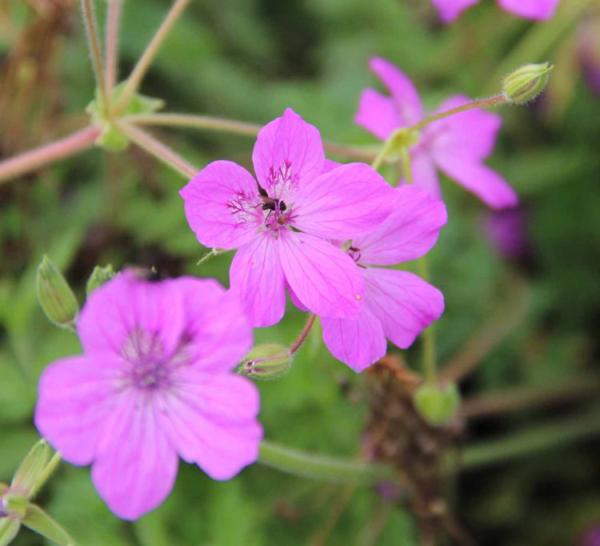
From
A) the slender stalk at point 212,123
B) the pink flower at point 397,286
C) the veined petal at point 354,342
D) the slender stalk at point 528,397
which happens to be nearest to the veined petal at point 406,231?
the pink flower at point 397,286

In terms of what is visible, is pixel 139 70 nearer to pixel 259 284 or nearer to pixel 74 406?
pixel 259 284

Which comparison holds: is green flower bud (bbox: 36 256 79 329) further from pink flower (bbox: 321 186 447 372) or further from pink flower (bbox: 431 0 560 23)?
pink flower (bbox: 431 0 560 23)

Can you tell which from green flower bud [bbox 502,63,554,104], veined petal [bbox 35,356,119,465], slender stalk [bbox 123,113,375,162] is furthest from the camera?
slender stalk [bbox 123,113,375,162]

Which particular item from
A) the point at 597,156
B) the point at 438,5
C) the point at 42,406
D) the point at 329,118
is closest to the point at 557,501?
the point at 597,156

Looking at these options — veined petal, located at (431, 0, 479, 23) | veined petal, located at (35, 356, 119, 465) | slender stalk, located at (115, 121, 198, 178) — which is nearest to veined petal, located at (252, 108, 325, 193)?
A: slender stalk, located at (115, 121, 198, 178)

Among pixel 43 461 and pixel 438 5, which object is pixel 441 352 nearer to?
pixel 438 5

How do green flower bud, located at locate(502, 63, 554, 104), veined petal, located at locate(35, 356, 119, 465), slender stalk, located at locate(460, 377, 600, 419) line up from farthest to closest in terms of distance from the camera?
slender stalk, located at locate(460, 377, 600, 419) < green flower bud, located at locate(502, 63, 554, 104) < veined petal, located at locate(35, 356, 119, 465)
